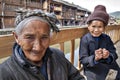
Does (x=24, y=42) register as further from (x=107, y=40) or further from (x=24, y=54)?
(x=107, y=40)

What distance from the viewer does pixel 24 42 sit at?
54.4 inches

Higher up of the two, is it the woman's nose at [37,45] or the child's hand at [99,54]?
the woman's nose at [37,45]

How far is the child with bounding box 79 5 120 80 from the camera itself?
8.29 feet

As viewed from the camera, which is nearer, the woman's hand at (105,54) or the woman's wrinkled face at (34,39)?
the woman's wrinkled face at (34,39)

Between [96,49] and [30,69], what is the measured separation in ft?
4.80

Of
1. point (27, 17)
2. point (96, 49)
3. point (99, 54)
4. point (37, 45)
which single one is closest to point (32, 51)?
point (37, 45)

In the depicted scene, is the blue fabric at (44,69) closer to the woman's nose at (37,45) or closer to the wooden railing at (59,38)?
the woman's nose at (37,45)

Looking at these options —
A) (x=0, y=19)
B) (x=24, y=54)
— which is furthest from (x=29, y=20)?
(x=0, y=19)

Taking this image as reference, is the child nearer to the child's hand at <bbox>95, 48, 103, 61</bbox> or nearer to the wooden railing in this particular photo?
the child's hand at <bbox>95, 48, 103, 61</bbox>

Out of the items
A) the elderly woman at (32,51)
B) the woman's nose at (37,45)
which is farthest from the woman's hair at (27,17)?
the woman's nose at (37,45)

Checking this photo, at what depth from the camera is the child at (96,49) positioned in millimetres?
2527

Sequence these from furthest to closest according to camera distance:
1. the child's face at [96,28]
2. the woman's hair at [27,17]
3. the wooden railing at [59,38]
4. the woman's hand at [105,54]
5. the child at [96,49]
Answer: the child's face at [96,28]
the child at [96,49]
the woman's hand at [105,54]
the wooden railing at [59,38]
the woman's hair at [27,17]

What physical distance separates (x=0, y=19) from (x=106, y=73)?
38.4m

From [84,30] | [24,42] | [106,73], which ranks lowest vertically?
[106,73]
